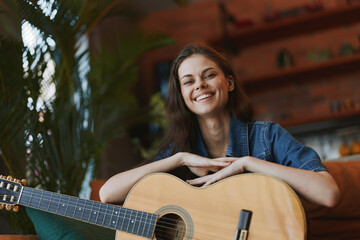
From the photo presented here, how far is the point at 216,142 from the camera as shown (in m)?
1.75

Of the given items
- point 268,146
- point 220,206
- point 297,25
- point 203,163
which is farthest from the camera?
point 297,25

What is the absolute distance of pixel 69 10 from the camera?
6.93 ft

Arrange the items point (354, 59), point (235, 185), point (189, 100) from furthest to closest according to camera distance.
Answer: point (354, 59), point (189, 100), point (235, 185)

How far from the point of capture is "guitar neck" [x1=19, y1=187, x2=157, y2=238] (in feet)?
4.15

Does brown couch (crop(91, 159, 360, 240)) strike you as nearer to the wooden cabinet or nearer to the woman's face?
Result: the woman's face

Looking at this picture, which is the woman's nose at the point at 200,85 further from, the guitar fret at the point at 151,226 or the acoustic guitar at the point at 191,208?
the guitar fret at the point at 151,226

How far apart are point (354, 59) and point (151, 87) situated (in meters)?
2.45

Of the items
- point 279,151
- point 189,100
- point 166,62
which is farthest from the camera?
point 166,62

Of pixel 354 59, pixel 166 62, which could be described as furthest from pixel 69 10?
pixel 354 59

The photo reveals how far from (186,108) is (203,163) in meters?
0.46

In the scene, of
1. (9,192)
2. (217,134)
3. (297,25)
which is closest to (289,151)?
(217,134)

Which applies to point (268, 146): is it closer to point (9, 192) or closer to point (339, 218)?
point (339, 218)

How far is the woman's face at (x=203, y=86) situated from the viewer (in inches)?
65.3

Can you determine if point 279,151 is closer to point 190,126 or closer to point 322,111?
point 190,126
